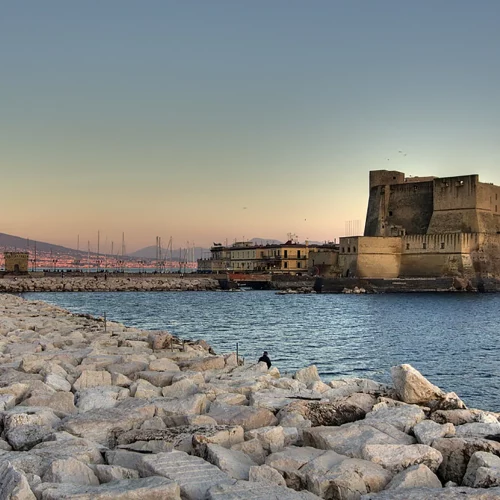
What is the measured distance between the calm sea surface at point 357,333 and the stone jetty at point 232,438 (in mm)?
5095

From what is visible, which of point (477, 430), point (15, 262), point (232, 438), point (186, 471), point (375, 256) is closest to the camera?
point (186, 471)

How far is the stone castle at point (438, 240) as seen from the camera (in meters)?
44.3

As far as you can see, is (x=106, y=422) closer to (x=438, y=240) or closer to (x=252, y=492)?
(x=252, y=492)

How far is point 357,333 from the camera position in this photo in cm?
2092

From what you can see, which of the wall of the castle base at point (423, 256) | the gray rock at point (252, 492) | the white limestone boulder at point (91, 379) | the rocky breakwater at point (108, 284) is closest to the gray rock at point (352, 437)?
the gray rock at point (252, 492)

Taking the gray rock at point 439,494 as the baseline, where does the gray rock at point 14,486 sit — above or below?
above

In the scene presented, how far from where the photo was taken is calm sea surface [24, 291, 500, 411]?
43.2 ft

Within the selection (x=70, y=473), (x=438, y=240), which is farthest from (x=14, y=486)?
(x=438, y=240)

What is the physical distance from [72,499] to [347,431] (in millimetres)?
1907

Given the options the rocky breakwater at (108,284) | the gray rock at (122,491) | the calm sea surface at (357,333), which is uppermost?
the gray rock at (122,491)

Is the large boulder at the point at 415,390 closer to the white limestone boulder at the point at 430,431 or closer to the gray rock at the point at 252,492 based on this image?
the white limestone boulder at the point at 430,431

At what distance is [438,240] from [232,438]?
43026mm

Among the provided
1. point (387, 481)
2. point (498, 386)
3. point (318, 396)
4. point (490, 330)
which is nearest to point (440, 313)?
point (490, 330)

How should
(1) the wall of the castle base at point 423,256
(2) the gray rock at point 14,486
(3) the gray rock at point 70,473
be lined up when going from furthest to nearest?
(1) the wall of the castle base at point 423,256
(3) the gray rock at point 70,473
(2) the gray rock at point 14,486
